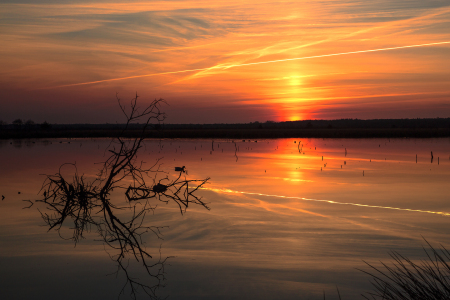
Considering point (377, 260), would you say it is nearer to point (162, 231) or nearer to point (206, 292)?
point (206, 292)

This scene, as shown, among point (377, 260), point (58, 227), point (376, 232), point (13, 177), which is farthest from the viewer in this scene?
point (13, 177)

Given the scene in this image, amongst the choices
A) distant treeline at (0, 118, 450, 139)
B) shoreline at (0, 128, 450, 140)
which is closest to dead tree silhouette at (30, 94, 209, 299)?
distant treeline at (0, 118, 450, 139)

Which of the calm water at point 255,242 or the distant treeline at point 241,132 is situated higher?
the distant treeline at point 241,132

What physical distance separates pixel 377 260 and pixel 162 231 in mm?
3510

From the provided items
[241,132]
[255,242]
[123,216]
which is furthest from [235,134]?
[255,242]

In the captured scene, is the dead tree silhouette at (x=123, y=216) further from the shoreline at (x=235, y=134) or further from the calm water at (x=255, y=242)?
the shoreline at (x=235, y=134)

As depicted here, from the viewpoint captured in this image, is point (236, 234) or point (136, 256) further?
point (236, 234)

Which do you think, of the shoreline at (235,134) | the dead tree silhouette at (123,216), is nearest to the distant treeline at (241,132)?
the shoreline at (235,134)

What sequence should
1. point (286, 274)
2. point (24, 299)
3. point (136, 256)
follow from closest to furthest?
point (24, 299) < point (286, 274) < point (136, 256)

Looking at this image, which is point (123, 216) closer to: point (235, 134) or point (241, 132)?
point (235, 134)

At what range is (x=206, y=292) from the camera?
463cm

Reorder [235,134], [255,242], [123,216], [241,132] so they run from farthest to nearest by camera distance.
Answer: [241,132], [235,134], [123,216], [255,242]

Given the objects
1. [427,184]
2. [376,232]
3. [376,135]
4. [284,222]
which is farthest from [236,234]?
[376,135]

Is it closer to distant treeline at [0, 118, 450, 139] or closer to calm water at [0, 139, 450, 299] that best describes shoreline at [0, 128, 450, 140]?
distant treeline at [0, 118, 450, 139]
